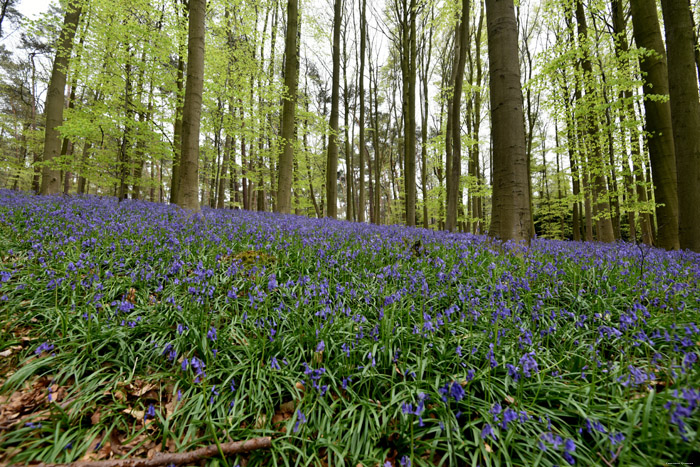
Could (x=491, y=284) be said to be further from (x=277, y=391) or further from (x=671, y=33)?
(x=671, y=33)

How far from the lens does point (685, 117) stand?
644cm

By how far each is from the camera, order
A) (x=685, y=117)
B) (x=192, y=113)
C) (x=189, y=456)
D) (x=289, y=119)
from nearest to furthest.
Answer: (x=189, y=456) < (x=685, y=117) < (x=192, y=113) < (x=289, y=119)

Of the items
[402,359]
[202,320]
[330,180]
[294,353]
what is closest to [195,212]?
[202,320]

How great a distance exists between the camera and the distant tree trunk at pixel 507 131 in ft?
15.4

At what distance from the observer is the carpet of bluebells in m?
1.67

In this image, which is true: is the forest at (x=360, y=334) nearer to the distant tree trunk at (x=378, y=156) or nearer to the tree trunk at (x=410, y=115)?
the tree trunk at (x=410, y=115)

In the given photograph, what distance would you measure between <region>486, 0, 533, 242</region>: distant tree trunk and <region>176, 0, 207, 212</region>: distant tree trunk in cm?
633

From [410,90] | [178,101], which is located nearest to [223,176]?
[178,101]

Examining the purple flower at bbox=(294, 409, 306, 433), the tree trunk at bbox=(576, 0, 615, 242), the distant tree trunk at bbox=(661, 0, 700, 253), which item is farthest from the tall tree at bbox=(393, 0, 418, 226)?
the purple flower at bbox=(294, 409, 306, 433)

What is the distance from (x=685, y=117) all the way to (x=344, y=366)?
9363 mm

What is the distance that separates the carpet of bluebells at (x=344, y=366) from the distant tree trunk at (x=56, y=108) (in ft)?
33.5

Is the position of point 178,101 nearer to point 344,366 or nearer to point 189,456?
point 344,366

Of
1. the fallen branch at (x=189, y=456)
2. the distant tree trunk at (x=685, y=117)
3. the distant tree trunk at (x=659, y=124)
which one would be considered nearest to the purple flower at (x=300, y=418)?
the fallen branch at (x=189, y=456)

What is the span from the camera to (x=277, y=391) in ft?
7.06
